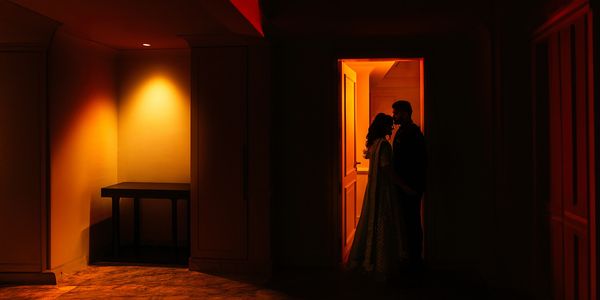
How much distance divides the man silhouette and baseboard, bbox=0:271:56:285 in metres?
3.07

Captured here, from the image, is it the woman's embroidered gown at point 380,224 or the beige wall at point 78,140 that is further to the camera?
the beige wall at point 78,140

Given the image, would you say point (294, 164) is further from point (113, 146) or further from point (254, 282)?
point (113, 146)

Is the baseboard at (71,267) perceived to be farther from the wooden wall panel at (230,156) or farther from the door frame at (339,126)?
the door frame at (339,126)

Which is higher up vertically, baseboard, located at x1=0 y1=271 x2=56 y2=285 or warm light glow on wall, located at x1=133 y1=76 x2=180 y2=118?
warm light glow on wall, located at x1=133 y1=76 x2=180 y2=118

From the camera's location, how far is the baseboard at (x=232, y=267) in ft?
14.7

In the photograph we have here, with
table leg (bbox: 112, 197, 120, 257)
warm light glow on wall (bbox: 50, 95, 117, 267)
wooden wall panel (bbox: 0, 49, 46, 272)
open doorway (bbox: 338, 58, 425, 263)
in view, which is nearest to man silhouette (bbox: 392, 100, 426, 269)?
open doorway (bbox: 338, 58, 425, 263)

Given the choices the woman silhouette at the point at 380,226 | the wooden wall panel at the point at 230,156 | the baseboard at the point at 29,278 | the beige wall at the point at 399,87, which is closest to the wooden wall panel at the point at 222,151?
the wooden wall panel at the point at 230,156

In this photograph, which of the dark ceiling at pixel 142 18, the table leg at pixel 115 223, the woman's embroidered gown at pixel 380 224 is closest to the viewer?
Result: the dark ceiling at pixel 142 18

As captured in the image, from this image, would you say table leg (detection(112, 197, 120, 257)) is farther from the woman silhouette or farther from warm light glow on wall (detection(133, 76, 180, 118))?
the woman silhouette

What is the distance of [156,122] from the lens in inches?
219

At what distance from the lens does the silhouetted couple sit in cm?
410

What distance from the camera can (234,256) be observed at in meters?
4.56

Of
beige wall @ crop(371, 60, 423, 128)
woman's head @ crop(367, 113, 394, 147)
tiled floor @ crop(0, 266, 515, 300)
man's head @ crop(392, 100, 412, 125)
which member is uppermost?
beige wall @ crop(371, 60, 423, 128)

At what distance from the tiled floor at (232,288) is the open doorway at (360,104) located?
69 cm
